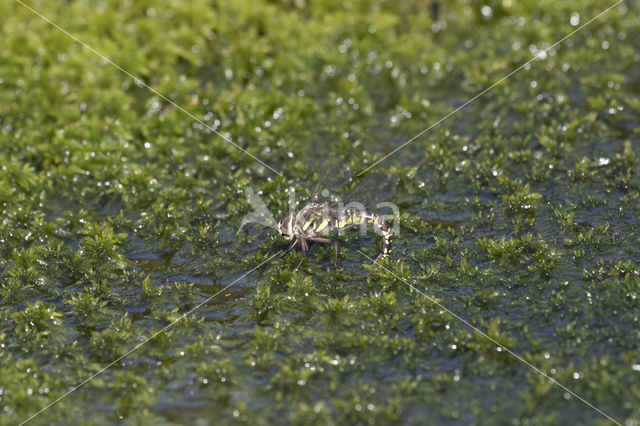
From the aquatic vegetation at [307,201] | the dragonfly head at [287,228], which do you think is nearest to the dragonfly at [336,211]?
the dragonfly head at [287,228]

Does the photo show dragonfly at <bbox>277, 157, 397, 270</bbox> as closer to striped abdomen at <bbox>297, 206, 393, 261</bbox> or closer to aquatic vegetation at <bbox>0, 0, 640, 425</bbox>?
striped abdomen at <bbox>297, 206, 393, 261</bbox>

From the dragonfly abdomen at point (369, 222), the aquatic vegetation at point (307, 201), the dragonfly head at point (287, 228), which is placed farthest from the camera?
the dragonfly abdomen at point (369, 222)

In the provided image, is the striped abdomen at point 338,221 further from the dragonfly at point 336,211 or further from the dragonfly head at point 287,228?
the dragonfly head at point 287,228

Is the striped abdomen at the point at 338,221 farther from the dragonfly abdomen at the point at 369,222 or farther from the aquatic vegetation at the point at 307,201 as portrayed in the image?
the aquatic vegetation at the point at 307,201

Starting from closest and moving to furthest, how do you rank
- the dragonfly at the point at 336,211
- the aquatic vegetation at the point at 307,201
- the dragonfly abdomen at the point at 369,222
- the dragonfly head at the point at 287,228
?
1. the aquatic vegetation at the point at 307,201
2. the dragonfly head at the point at 287,228
3. the dragonfly at the point at 336,211
4. the dragonfly abdomen at the point at 369,222

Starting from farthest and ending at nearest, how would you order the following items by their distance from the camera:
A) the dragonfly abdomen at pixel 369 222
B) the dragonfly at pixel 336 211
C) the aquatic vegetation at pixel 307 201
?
1. the dragonfly abdomen at pixel 369 222
2. the dragonfly at pixel 336 211
3. the aquatic vegetation at pixel 307 201

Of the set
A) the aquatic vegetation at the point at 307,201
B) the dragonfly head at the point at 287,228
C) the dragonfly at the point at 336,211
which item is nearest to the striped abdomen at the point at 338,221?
the dragonfly at the point at 336,211

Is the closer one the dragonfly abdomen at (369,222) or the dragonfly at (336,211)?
the dragonfly at (336,211)
